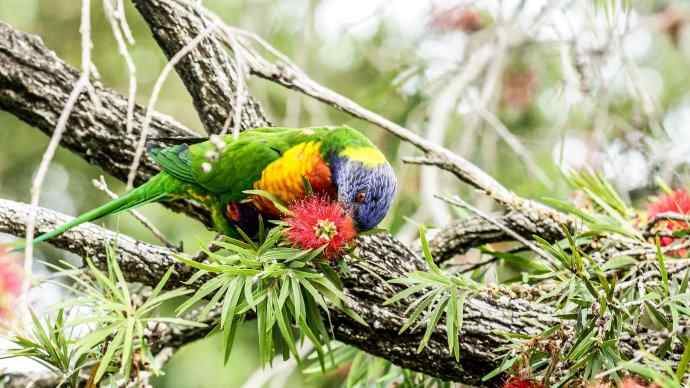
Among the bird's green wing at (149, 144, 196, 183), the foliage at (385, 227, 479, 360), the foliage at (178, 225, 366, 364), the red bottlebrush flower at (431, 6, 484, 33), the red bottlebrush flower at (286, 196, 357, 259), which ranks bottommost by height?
the foliage at (385, 227, 479, 360)

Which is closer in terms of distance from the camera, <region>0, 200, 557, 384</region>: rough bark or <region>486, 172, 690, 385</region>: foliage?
<region>486, 172, 690, 385</region>: foliage

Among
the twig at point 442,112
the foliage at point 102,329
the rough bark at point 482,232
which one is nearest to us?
the foliage at point 102,329

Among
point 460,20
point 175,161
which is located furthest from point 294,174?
point 460,20

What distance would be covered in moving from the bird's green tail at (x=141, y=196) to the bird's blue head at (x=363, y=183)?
1.53 feet

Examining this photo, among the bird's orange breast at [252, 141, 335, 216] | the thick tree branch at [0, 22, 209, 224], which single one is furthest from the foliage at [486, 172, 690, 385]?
the thick tree branch at [0, 22, 209, 224]

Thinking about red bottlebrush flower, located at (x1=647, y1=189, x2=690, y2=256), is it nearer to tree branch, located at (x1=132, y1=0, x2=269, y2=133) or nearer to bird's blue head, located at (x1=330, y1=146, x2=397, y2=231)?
bird's blue head, located at (x1=330, y1=146, x2=397, y2=231)

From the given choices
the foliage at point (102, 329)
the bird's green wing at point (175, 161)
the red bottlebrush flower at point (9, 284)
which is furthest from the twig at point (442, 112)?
the red bottlebrush flower at point (9, 284)

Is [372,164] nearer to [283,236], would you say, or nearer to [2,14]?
[283,236]

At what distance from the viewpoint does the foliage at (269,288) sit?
1475 millimetres

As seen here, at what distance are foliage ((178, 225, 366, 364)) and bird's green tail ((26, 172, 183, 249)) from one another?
397 millimetres

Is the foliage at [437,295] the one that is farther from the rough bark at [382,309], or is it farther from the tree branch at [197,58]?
the tree branch at [197,58]

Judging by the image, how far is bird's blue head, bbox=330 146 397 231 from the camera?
1.78 m

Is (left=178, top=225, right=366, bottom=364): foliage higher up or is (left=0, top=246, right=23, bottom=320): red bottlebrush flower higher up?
(left=0, top=246, right=23, bottom=320): red bottlebrush flower

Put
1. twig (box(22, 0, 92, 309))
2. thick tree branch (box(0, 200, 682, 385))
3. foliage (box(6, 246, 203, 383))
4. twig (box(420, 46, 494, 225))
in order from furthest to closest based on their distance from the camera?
twig (box(420, 46, 494, 225)) < thick tree branch (box(0, 200, 682, 385)) < foliage (box(6, 246, 203, 383)) < twig (box(22, 0, 92, 309))
